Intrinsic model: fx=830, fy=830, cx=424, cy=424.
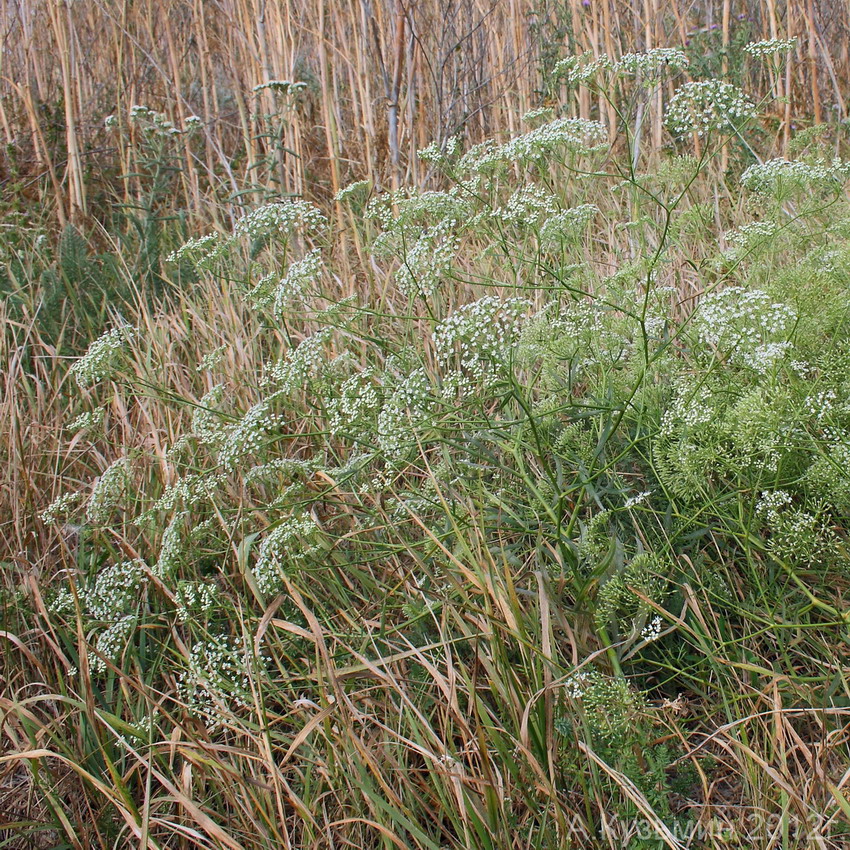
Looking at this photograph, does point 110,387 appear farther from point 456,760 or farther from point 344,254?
point 456,760

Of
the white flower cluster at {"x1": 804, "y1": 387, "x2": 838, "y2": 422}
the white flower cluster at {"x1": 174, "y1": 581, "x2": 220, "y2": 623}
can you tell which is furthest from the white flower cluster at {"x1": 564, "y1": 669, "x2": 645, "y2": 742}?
the white flower cluster at {"x1": 174, "y1": 581, "x2": 220, "y2": 623}

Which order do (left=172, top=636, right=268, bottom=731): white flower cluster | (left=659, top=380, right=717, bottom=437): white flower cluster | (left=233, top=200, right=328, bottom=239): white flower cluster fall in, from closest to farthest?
(left=659, top=380, right=717, bottom=437): white flower cluster
(left=172, top=636, right=268, bottom=731): white flower cluster
(left=233, top=200, right=328, bottom=239): white flower cluster

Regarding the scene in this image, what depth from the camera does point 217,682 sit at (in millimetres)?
1759

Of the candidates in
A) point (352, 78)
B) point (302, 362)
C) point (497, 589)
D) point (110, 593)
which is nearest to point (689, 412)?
point (497, 589)

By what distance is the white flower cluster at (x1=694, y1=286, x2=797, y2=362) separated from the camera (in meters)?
1.58

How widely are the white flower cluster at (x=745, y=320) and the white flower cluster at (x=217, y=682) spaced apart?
3.88 feet

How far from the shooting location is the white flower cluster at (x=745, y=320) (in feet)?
5.17

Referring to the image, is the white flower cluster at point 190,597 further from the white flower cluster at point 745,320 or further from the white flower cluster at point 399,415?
the white flower cluster at point 745,320

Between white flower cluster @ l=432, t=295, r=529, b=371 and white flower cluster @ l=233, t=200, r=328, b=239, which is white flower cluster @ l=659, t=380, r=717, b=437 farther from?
white flower cluster @ l=233, t=200, r=328, b=239

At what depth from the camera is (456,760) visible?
166cm

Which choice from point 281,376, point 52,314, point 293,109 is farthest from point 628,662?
point 293,109

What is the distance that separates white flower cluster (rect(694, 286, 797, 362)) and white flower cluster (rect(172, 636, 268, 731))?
1.18 metres

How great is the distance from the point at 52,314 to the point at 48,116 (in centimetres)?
182

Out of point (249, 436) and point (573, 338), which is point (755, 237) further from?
point (249, 436)
